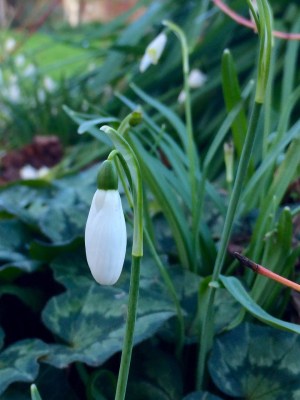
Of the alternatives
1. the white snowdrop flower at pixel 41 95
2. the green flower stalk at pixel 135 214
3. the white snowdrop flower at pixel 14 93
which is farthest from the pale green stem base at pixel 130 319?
the white snowdrop flower at pixel 14 93

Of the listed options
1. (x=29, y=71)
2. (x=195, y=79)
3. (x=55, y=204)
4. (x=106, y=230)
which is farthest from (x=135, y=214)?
(x=29, y=71)

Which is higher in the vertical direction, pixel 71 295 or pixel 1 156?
pixel 71 295

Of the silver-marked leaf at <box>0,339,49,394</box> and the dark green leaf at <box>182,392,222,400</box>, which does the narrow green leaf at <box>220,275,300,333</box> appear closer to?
the dark green leaf at <box>182,392,222,400</box>

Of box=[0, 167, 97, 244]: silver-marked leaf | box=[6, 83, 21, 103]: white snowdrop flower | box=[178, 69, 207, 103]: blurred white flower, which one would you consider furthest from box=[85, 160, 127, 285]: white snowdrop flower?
box=[6, 83, 21, 103]: white snowdrop flower

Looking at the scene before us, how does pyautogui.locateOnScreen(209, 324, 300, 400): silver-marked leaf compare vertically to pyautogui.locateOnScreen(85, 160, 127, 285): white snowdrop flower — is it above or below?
below

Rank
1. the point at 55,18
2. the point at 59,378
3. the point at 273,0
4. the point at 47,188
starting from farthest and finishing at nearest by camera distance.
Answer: the point at 55,18
the point at 273,0
the point at 47,188
the point at 59,378

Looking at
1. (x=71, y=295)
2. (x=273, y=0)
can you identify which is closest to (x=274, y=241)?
(x=71, y=295)

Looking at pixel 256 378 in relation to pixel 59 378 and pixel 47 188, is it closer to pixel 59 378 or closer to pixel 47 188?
pixel 59 378

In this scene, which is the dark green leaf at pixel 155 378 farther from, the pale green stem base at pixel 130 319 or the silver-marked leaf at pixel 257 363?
the pale green stem base at pixel 130 319
